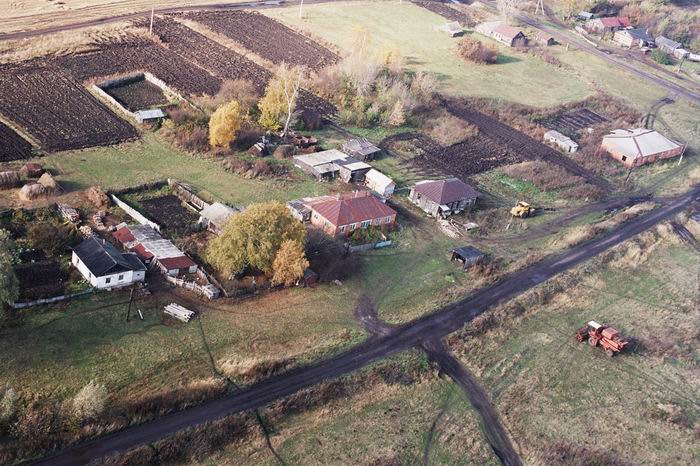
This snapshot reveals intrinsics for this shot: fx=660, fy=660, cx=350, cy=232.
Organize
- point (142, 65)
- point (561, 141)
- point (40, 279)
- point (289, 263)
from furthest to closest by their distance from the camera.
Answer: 1. point (142, 65)
2. point (561, 141)
3. point (289, 263)
4. point (40, 279)

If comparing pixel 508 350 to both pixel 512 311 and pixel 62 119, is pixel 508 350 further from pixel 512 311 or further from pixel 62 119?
pixel 62 119

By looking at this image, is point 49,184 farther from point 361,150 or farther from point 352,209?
point 361,150

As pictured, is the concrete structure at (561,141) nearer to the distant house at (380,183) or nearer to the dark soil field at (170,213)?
the distant house at (380,183)

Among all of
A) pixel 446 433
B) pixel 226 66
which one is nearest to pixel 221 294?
pixel 446 433

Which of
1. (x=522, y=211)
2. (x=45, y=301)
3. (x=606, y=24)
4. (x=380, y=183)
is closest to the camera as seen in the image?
(x=45, y=301)

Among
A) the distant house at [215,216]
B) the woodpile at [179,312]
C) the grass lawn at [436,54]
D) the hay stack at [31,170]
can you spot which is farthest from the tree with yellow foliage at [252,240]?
the grass lawn at [436,54]

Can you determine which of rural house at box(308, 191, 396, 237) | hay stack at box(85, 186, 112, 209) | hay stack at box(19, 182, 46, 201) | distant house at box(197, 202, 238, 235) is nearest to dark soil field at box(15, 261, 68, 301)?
hay stack at box(85, 186, 112, 209)

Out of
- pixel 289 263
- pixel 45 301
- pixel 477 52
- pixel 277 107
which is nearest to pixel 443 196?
pixel 289 263
